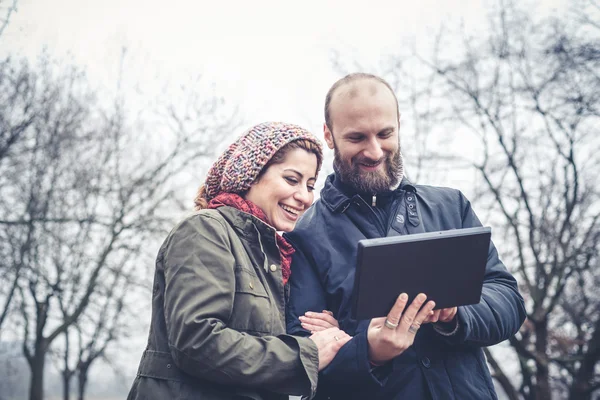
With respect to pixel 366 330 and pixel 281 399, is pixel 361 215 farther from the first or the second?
pixel 281 399

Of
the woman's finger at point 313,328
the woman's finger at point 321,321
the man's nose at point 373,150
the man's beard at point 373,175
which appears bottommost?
the woman's finger at point 313,328

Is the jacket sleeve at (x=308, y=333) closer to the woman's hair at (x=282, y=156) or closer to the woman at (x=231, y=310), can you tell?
the woman at (x=231, y=310)

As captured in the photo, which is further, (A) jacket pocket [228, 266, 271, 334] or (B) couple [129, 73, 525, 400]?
(A) jacket pocket [228, 266, 271, 334]

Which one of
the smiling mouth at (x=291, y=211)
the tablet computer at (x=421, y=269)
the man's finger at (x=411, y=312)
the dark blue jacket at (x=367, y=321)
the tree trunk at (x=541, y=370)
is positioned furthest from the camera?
the tree trunk at (x=541, y=370)

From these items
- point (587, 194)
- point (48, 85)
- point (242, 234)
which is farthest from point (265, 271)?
point (48, 85)

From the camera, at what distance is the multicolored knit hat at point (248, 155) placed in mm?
2871

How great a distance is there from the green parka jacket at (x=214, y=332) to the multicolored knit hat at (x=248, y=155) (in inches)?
15.5

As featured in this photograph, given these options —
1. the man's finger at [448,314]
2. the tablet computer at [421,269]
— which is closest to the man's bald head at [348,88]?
the tablet computer at [421,269]

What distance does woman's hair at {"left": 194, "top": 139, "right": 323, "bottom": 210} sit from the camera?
2.93 meters

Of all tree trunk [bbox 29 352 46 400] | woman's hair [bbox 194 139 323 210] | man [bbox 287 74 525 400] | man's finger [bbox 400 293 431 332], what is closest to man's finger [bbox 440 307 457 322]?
man [bbox 287 74 525 400]

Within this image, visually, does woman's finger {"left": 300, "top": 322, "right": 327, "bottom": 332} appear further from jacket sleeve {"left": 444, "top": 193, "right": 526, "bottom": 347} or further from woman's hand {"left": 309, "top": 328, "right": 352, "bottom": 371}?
jacket sleeve {"left": 444, "top": 193, "right": 526, "bottom": 347}

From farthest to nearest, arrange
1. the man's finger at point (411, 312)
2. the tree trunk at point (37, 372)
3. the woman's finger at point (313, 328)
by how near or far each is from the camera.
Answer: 1. the tree trunk at point (37, 372)
2. the woman's finger at point (313, 328)
3. the man's finger at point (411, 312)

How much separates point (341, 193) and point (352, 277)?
1.79 feet

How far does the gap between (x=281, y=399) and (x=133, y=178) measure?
559 inches
